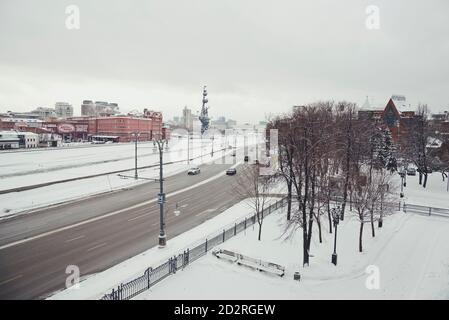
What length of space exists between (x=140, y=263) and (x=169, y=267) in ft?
7.52

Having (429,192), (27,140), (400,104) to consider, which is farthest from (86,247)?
(400,104)

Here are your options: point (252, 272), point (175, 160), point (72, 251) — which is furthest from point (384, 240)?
point (175, 160)

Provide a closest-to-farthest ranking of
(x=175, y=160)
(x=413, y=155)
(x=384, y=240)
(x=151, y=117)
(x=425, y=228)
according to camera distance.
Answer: (x=384, y=240) → (x=425, y=228) → (x=413, y=155) → (x=175, y=160) → (x=151, y=117)

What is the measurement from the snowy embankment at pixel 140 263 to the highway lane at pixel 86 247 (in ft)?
2.15

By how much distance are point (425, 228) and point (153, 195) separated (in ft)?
77.9

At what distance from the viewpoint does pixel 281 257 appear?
17266 mm

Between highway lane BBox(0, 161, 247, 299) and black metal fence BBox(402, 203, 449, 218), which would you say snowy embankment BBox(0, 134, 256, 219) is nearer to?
highway lane BBox(0, 161, 247, 299)

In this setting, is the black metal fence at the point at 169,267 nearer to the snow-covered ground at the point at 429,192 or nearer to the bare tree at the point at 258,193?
the bare tree at the point at 258,193

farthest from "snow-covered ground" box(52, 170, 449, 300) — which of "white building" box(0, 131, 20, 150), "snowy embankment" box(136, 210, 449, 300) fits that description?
"white building" box(0, 131, 20, 150)

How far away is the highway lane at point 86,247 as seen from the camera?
13.8 metres

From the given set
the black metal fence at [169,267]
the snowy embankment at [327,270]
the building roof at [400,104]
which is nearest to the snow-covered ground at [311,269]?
the snowy embankment at [327,270]

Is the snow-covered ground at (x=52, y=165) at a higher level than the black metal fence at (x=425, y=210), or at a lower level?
higher

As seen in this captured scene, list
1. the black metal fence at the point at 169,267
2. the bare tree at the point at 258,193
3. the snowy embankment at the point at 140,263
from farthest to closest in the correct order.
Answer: the bare tree at the point at 258,193 → the snowy embankment at the point at 140,263 → the black metal fence at the point at 169,267
